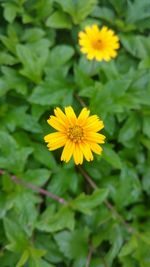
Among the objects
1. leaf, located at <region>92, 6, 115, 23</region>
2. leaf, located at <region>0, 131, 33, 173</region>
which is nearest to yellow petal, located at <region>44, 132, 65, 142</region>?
leaf, located at <region>0, 131, 33, 173</region>

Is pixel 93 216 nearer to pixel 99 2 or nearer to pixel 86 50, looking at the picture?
pixel 86 50

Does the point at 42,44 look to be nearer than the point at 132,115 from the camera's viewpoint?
No

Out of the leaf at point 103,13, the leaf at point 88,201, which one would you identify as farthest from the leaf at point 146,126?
the leaf at point 103,13

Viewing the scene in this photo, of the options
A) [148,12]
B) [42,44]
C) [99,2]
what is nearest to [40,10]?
[42,44]

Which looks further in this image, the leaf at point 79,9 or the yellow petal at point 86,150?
the leaf at point 79,9

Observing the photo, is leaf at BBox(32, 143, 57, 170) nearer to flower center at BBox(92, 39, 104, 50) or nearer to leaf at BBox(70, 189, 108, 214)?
leaf at BBox(70, 189, 108, 214)

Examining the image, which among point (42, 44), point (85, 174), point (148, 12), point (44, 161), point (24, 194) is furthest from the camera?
point (148, 12)

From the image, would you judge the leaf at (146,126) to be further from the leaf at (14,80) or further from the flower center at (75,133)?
the flower center at (75,133)
